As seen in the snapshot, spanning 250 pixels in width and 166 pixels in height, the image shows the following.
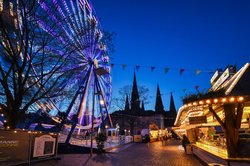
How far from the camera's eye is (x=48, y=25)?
1298 cm

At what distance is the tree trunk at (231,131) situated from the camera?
9609 millimetres

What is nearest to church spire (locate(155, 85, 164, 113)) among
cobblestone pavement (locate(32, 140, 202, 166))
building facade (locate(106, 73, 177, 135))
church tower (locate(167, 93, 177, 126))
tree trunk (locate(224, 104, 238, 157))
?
building facade (locate(106, 73, 177, 135))

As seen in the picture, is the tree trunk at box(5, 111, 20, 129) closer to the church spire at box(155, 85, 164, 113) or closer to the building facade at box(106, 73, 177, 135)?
the building facade at box(106, 73, 177, 135)

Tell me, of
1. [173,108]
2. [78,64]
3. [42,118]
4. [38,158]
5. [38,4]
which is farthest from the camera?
[173,108]

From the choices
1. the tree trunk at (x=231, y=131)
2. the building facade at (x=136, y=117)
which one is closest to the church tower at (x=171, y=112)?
the building facade at (x=136, y=117)

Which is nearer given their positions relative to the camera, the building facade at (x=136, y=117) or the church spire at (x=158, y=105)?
the building facade at (x=136, y=117)

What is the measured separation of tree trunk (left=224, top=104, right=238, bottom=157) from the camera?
9609 millimetres

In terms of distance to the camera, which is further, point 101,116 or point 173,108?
point 173,108

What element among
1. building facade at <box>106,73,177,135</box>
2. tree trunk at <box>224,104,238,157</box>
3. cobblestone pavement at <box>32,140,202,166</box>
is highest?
building facade at <box>106,73,177,135</box>

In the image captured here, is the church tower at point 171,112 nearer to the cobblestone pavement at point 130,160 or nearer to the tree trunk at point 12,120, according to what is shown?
the cobblestone pavement at point 130,160

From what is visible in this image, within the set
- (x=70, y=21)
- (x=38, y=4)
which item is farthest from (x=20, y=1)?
(x=70, y=21)

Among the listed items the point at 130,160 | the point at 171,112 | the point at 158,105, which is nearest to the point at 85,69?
the point at 130,160

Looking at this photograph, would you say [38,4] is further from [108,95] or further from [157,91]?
[157,91]

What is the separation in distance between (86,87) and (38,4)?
43.9 feet
